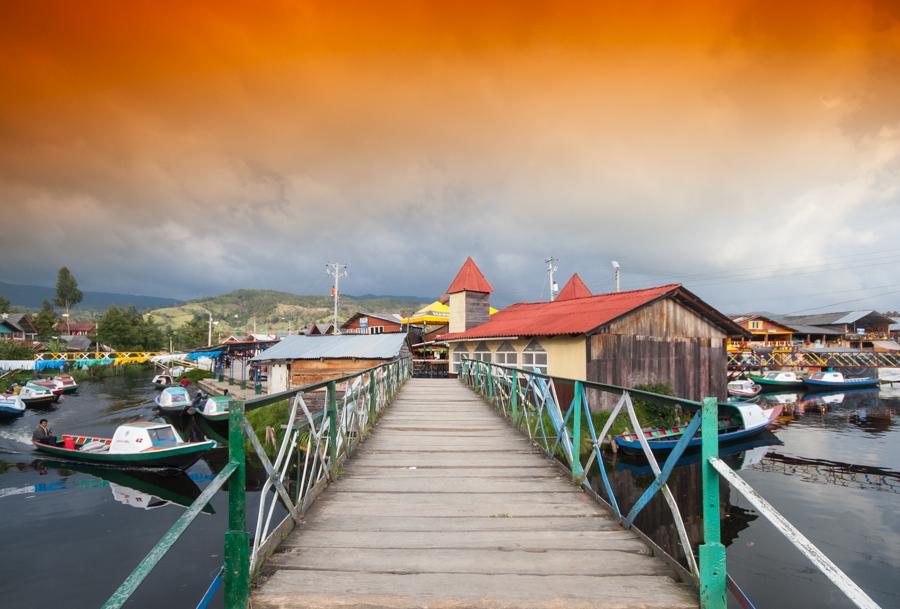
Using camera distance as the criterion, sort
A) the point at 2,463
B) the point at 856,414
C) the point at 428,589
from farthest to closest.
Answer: the point at 856,414
the point at 2,463
the point at 428,589

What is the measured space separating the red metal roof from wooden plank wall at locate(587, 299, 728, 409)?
0.61m

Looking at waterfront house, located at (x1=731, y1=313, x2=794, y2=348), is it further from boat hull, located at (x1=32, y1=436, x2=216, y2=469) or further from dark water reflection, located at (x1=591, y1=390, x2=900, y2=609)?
boat hull, located at (x1=32, y1=436, x2=216, y2=469)

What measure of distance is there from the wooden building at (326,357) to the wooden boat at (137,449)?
22.9 ft

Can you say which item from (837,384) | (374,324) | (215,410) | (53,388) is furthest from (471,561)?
(837,384)

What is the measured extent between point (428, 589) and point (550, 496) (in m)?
2.39

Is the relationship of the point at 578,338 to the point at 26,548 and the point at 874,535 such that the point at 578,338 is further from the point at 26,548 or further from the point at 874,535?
the point at 26,548

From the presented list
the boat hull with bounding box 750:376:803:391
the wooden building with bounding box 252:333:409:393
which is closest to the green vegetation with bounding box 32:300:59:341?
the wooden building with bounding box 252:333:409:393

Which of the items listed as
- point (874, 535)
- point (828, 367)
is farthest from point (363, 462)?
point (828, 367)

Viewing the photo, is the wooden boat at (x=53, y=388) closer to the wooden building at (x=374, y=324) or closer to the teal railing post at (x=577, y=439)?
the wooden building at (x=374, y=324)

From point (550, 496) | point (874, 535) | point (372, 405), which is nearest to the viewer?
point (550, 496)

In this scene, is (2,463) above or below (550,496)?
below

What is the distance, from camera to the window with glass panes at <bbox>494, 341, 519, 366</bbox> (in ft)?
77.9

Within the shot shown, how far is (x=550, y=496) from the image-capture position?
5.27 meters

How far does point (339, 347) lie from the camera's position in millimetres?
27109
